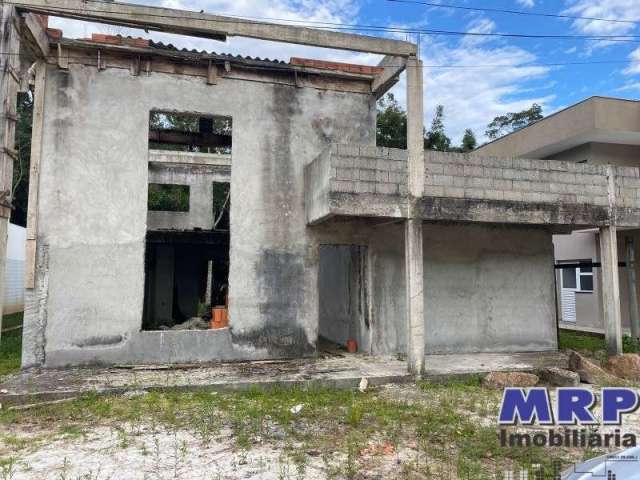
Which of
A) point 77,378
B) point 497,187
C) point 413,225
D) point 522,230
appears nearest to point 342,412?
point 413,225

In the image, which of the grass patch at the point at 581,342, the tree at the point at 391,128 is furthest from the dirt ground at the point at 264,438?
the tree at the point at 391,128

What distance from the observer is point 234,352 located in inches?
332

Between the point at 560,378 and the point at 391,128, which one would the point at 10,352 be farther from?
the point at 391,128

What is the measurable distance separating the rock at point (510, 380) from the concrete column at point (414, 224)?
3.33 feet

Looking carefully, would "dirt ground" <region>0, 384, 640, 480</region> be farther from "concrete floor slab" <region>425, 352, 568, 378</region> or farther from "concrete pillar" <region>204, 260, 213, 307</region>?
"concrete pillar" <region>204, 260, 213, 307</region>

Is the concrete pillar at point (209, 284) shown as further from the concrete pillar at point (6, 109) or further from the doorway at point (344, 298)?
the concrete pillar at point (6, 109)

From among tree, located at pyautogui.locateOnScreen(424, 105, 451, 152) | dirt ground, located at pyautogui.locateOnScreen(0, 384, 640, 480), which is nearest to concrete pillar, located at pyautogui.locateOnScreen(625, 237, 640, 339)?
dirt ground, located at pyautogui.locateOnScreen(0, 384, 640, 480)

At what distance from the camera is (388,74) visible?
883 cm

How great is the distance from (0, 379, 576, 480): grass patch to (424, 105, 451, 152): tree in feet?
66.0

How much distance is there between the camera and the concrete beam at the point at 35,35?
283 inches

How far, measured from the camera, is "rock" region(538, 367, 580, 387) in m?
6.85

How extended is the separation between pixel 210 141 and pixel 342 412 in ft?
22.5

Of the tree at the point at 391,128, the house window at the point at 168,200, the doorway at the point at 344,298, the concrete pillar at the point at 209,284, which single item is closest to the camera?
the doorway at the point at 344,298

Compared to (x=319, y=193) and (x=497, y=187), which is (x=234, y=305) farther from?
(x=497, y=187)
